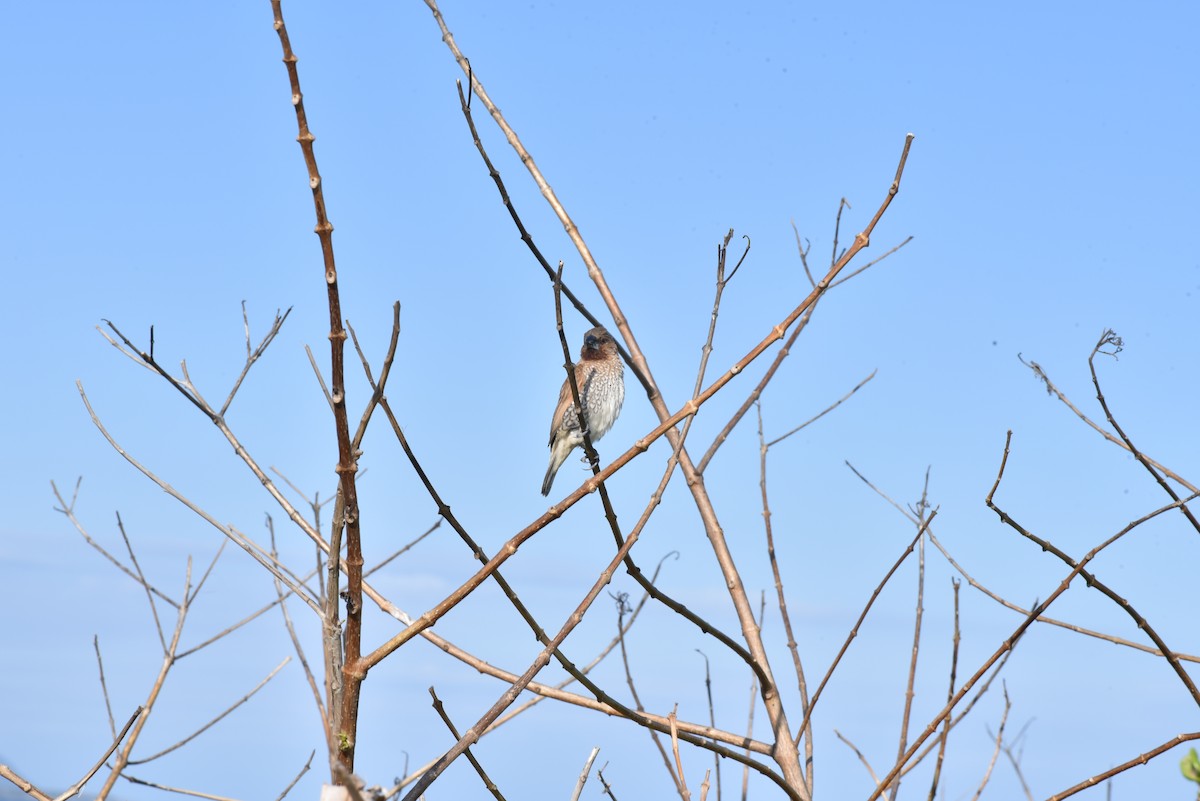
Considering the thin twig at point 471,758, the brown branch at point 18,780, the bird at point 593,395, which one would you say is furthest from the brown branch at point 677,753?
the bird at point 593,395

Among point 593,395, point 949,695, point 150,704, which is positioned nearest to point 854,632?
point 949,695

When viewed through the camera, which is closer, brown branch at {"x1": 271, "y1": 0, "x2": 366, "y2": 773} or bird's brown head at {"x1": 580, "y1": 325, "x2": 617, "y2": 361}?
brown branch at {"x1": 271, "y1": 0, "x2": 366, "y2": 773}

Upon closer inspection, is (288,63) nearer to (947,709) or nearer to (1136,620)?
(947,709)

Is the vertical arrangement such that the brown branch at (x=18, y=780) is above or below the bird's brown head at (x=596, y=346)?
below

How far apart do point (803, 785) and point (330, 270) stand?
7.65ft

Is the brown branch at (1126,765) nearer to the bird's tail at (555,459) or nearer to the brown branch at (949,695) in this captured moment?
the brown branch at (949,695)

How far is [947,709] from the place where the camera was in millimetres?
2859

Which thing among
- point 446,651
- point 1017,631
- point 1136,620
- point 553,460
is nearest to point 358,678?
point 446,651

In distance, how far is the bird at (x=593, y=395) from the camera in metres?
9.02

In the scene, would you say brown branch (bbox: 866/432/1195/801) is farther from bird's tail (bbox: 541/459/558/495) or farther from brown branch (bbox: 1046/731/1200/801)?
bird's tail (bbox: 541/459/558/495)

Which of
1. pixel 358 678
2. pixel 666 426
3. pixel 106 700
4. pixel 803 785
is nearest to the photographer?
pixel 358 678

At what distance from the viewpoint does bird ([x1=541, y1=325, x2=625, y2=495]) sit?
9023 millimetres

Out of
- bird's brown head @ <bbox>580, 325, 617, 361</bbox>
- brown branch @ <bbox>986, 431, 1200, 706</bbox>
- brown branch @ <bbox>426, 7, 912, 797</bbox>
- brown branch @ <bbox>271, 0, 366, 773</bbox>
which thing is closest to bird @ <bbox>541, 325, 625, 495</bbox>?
bird's brown head @ <bbox>580, 325, 617, 361</bbox>

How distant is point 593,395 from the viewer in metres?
9.01
